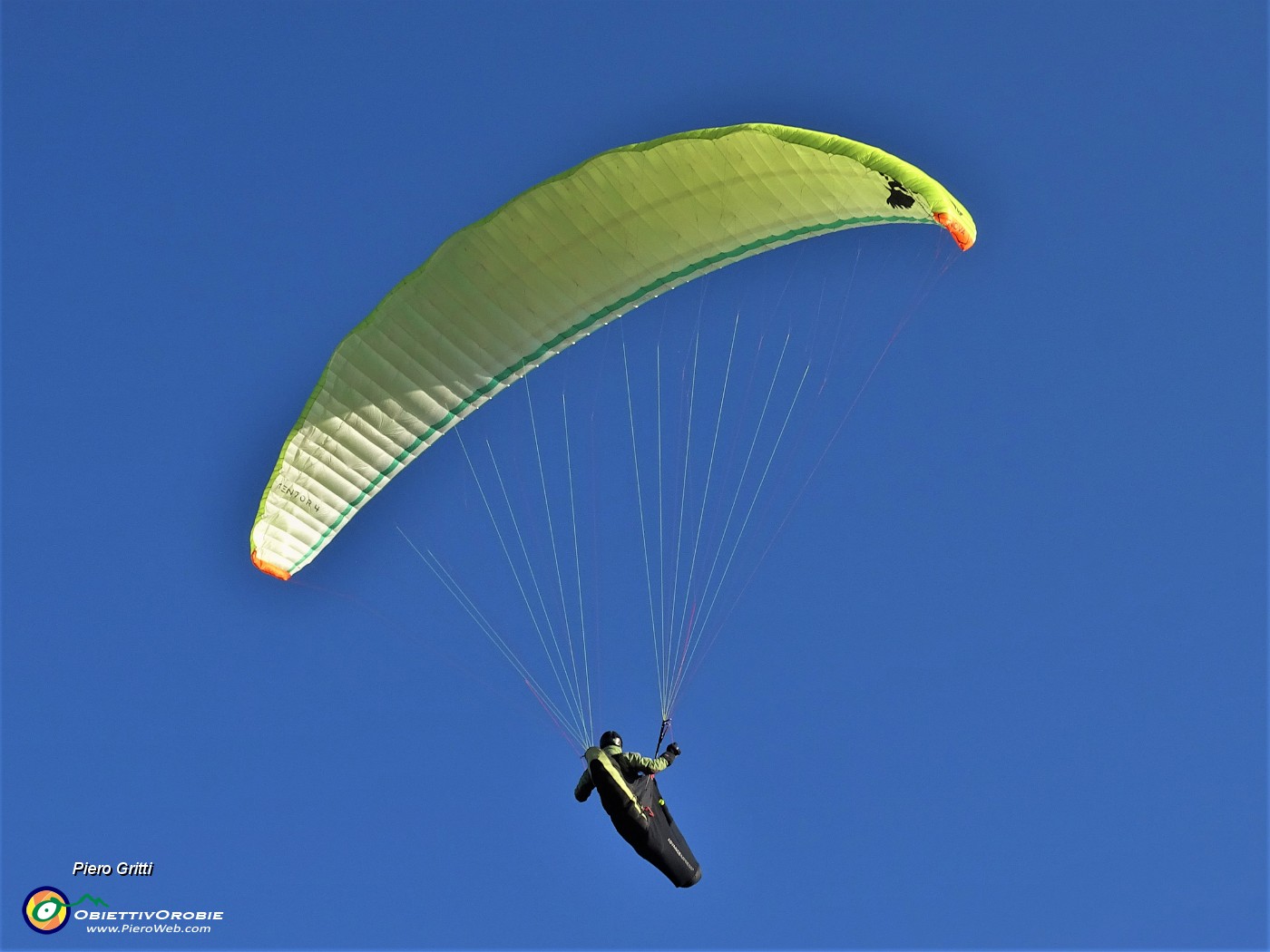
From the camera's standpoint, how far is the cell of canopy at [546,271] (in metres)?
12.4

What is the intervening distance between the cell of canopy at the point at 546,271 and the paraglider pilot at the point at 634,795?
10.1 feet

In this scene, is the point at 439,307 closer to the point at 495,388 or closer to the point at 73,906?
the point at 495,388

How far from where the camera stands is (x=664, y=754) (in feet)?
44.1

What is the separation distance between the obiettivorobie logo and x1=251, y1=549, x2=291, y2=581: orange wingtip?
632 cm

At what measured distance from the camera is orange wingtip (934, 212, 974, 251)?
11.6 meters

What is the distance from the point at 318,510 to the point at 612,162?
4.01m

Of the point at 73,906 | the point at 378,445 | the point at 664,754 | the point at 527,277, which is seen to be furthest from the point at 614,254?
the point at 73,906

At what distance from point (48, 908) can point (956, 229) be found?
1253 cm

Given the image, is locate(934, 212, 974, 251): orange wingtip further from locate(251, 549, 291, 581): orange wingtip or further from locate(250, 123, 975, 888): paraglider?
locate(251, 549, 291, 581): orange wingtip

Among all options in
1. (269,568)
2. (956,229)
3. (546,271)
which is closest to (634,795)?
(269,568)

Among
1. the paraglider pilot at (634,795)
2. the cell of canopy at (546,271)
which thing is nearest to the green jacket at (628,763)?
the paraglider pilot at (634,795)

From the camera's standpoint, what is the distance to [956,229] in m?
11.6

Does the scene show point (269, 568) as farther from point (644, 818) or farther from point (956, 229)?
point (956, 229)

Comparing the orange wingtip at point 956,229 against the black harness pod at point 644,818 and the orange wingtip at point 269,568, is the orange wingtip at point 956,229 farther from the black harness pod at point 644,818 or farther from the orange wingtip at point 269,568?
the orange wingtip at point 269,568
